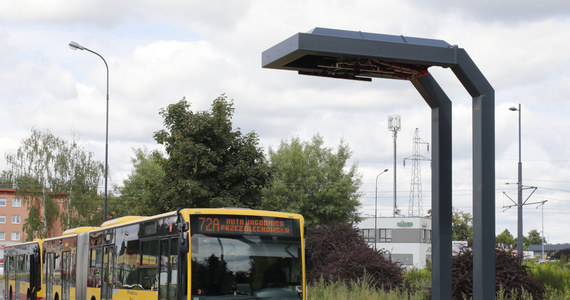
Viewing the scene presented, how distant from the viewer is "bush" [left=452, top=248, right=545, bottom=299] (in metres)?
16.5

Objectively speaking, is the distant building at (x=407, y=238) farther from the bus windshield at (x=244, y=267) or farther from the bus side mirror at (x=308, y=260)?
the bus windshield at (x=244, y=267)

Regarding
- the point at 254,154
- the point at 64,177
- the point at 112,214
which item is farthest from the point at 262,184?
the point at 64,177

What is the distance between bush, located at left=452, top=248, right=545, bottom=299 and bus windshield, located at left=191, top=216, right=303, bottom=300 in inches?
191

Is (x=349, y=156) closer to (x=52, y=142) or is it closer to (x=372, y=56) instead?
(x=52, y=142)

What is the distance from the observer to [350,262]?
83.5 feet

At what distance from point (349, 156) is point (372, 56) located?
4799cm

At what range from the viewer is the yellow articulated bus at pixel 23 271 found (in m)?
26.5

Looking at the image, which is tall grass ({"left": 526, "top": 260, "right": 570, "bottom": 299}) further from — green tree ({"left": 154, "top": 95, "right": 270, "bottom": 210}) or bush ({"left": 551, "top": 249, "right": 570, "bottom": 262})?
green tree ({"left": 154, "top": 95, "right": 270, "bottom": 210})

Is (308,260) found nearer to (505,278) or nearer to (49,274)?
(505,278)

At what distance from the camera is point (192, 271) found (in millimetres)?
12625

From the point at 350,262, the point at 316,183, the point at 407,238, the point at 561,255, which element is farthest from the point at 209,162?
the point at 407,238

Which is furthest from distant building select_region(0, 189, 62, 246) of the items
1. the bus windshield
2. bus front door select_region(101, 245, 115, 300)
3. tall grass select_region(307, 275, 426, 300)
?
the bus windshield

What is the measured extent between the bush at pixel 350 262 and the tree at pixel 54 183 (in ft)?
125

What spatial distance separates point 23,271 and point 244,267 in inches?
713
